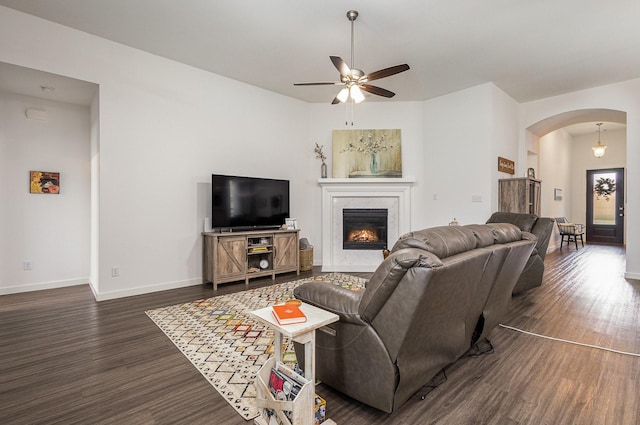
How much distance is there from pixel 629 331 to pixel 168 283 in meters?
5.15

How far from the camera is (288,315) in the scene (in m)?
1.56

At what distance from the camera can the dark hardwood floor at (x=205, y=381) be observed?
5.64ft

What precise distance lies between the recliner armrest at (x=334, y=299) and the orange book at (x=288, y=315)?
207 mm

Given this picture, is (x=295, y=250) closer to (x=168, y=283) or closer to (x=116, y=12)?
(x=168, y=283)

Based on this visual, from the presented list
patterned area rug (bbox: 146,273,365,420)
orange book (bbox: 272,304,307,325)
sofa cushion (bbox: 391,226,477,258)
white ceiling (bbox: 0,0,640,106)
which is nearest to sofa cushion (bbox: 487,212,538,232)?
white ceiling (bbox: 0,0,640,106)

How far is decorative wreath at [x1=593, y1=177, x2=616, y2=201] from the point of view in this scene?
30.8 ft

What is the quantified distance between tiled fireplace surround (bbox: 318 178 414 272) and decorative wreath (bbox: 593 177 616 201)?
800 cm

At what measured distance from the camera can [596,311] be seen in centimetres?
344

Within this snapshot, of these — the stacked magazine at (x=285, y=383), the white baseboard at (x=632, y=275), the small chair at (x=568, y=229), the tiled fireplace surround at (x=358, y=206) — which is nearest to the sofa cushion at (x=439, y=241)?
the stacked magazine at (x=285, y=383)

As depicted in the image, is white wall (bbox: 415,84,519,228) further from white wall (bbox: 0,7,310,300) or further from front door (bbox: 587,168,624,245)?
front door (bbox: 587,168,624,245)

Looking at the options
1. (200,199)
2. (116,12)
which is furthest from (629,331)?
(116,12)

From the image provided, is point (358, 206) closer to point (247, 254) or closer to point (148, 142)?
point (247, 254)

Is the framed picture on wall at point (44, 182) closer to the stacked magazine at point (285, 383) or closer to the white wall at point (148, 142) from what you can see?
the white wall at point (148, 142)

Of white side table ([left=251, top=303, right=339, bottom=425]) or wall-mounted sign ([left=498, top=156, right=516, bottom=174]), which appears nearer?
white side table ([left=251, top=303, right=339, bottom=425])
